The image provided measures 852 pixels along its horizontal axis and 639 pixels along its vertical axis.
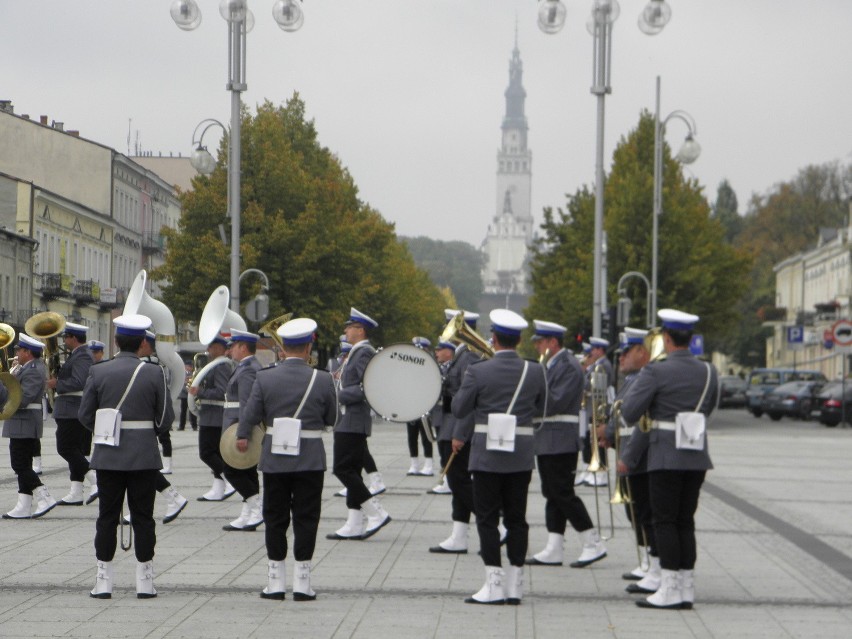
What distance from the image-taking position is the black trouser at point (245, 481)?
587 inches

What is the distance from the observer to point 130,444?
423 inches

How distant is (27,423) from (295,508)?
535 cm

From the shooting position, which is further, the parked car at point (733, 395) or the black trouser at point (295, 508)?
the parked car at point (733, 395)

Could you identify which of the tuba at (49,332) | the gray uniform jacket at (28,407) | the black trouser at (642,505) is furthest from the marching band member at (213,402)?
the black trouser at (642,505)

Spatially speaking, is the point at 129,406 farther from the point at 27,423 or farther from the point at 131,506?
the point at 27,423

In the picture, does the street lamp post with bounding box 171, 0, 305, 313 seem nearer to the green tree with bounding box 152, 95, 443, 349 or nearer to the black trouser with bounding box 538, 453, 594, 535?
the black trouser with bounding box 538, 453, 594, 535

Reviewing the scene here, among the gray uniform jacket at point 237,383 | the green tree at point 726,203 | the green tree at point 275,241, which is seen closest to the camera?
the gray uniform jacket at point 237,383

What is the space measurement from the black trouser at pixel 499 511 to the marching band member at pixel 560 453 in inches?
62.2

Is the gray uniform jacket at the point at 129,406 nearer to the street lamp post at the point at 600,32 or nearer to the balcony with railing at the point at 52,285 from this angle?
the street lamp post at the point at 600,32

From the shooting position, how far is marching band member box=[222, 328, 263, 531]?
48.9 feet

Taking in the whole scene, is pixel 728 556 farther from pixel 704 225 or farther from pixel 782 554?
pixel 704 225

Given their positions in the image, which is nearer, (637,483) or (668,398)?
(668,398)

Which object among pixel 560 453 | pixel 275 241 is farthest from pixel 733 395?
pixel 560 453

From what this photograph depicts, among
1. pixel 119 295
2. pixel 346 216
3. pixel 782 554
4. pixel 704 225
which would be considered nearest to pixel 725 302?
pixel 704 225
